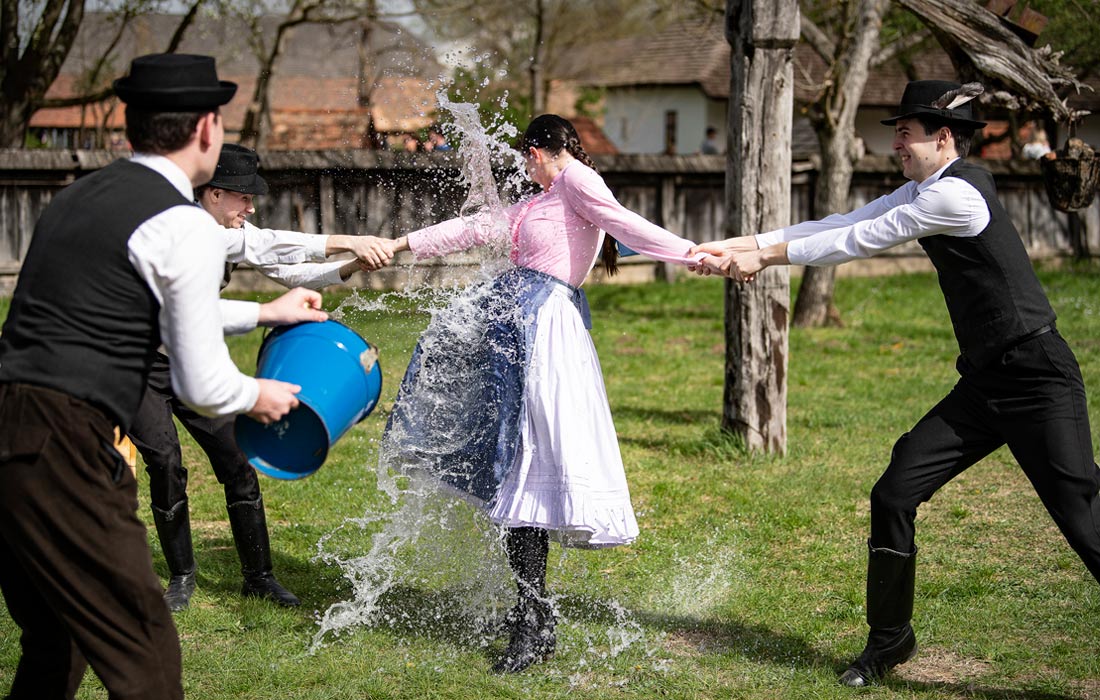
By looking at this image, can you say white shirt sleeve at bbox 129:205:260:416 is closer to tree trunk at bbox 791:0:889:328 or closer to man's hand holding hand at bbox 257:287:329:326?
man's hand holding hand at bbox 257:287:329:326

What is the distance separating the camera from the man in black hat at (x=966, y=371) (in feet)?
13.4

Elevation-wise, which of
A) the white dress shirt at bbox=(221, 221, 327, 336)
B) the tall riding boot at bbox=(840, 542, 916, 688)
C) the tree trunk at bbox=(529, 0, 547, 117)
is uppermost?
the tree trunk at bbox=(529, 0, 547, 117)

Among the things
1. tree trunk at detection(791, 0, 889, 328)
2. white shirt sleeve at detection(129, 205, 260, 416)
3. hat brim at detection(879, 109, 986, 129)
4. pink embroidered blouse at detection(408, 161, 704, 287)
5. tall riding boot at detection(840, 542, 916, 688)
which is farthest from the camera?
tree trunk at detection(791, 0, 889, 328)

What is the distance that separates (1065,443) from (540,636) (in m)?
2.08

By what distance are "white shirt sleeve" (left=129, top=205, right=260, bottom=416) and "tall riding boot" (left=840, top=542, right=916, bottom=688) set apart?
8.35 feet

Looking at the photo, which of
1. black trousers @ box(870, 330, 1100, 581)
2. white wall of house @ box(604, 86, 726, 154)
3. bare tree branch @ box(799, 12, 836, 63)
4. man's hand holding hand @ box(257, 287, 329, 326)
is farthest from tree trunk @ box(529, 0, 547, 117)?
man's hand holding hand @ box(257, 287, 329, 326)

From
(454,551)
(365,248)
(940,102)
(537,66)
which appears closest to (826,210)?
(454,551)

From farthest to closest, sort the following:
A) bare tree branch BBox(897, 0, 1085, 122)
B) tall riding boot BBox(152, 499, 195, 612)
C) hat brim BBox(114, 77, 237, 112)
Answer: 1. bare tree branch BBox(897, 0, 1085, 122)
2. tall riding boot BBox(152, 499, 195, 612)
3. hat brim BBox(114, 77, 237, 112)

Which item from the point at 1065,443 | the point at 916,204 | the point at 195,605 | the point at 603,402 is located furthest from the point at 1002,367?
the point at 195,605

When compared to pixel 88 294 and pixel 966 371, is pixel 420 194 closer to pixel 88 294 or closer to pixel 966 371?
pixel 966 371

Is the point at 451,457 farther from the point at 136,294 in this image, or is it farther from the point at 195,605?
the point at 136,294

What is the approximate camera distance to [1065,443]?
13.3 feet

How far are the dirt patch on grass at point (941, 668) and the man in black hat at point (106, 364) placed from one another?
283 cm

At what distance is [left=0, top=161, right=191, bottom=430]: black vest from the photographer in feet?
9.62
